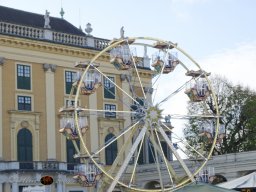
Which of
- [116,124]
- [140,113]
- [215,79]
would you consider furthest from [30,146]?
[215,79]

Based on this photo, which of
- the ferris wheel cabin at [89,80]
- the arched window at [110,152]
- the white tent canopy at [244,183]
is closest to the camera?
the white tent canopy at [244,183]

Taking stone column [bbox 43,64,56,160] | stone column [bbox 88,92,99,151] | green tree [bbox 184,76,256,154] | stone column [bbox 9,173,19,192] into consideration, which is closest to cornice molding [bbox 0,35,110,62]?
stone column [bbox 43,64,56,160]

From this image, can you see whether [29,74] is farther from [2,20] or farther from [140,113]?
[140,113]

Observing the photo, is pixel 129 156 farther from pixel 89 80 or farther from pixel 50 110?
pixel 50 110

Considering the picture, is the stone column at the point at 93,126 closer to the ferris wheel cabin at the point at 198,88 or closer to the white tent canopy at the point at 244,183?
the ferris wheel cabin at the point at 198,88

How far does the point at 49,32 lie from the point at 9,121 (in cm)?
807

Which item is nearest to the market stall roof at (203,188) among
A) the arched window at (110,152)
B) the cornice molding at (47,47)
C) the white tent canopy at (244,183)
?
the white tent canopy at (244,183)

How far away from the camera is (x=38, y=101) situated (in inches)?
1973

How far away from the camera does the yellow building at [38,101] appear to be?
4759 centimetres

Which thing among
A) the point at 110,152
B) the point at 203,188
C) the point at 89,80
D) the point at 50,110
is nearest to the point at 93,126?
the point at 110,152

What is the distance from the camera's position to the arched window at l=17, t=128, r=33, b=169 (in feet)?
158

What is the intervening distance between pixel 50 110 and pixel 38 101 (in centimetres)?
125

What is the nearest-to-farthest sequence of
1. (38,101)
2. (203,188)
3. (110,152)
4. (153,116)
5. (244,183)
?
(203,188)
(244,183)
(153,116)
(38,101)
(110,152)

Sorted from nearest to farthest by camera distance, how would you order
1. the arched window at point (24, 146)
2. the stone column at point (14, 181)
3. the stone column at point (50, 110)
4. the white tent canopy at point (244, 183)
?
1. the white tent canopy at point (244, 183)
2. the stone column at point (14, 181)
3. the arched window at point (24, 146)
4. the stone column at point (50, 110)
